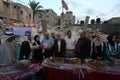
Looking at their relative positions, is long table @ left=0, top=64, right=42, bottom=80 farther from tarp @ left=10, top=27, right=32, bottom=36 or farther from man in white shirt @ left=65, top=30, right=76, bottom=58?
tarp @ left=10, top=27, right=32, bottom=36

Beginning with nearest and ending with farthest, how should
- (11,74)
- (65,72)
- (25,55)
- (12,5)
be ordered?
(11,74) → (65,72) → (25,55) → (12,5)

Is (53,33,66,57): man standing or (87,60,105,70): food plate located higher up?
(53,33,66,57): man standing

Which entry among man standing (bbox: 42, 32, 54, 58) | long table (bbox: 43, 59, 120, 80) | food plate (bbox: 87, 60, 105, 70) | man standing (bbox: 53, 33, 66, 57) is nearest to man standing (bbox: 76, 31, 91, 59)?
man standing (bbox: 53, 33, 66, 57)

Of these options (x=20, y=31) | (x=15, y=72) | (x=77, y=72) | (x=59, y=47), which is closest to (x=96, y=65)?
(x=77, y=72)

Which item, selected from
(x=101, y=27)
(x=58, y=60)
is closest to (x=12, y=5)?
(x=101, y=27)

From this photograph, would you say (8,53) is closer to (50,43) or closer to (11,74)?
(11,74)

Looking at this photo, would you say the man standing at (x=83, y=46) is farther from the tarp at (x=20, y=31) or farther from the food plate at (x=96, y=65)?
the tarp at (x=20, y=31)

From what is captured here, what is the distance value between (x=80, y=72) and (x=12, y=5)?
28311 millimetres

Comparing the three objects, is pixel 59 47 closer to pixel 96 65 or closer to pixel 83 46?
pixel 83 46

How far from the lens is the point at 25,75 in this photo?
6031mm

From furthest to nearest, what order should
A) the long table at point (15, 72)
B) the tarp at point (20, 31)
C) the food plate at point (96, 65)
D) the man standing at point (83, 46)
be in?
the tarp at point (20, 31) < the man standing at point (83, 46) < the food plate at point (96, 65) < the long table at point (15, 72)

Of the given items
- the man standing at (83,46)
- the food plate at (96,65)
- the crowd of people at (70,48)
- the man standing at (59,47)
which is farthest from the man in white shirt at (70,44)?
the food plate at (96,65)

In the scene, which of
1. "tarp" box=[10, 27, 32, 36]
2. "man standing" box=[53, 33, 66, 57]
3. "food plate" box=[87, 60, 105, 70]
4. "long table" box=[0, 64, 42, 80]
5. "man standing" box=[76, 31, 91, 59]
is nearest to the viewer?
"long table" box=[0, 64, 42, 80]

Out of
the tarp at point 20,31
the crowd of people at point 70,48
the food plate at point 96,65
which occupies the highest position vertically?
the tarp at point 20,31
